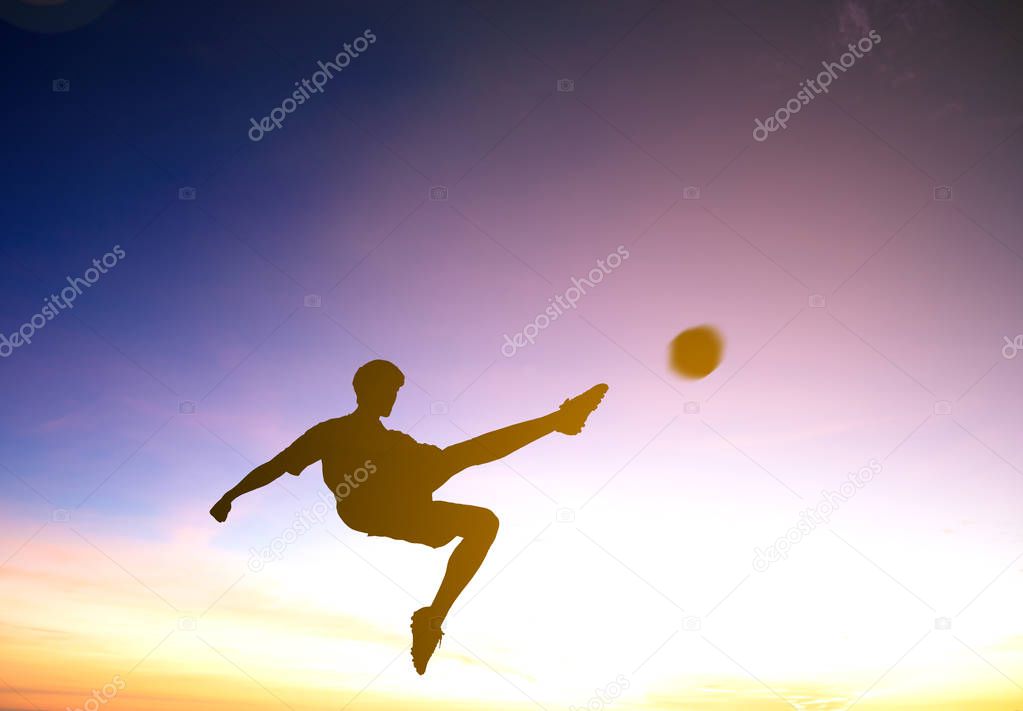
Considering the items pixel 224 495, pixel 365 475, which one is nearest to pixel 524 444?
pixel 365 475

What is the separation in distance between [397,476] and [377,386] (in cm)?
72

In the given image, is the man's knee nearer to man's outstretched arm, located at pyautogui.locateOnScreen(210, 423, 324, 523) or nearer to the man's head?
the man's head

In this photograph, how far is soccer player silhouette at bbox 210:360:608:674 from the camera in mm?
5262

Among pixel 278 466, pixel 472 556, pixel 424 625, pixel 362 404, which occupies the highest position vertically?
pixel 362 404

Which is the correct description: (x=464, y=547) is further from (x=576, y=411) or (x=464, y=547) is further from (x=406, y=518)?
(x=576, y=411)

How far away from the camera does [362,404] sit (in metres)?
5.52

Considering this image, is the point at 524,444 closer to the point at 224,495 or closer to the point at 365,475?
the point at 365,475

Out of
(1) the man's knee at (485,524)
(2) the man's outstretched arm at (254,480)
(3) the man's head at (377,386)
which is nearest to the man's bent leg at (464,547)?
(1) the man's knee at (485,524)

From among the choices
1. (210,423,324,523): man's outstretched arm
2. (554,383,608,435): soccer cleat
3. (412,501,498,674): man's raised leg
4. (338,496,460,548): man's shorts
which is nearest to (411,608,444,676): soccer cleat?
(412,501,498,674): man's raised leg

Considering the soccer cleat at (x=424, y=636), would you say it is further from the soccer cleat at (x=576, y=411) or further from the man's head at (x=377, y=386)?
the soccer cleat at (x=576, y=411)

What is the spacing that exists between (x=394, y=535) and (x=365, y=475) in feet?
1.74

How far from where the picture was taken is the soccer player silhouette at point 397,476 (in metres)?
5.26

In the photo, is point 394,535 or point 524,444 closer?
point 524,444

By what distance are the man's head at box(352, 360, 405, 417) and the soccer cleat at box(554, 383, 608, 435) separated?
1321 millimetres
